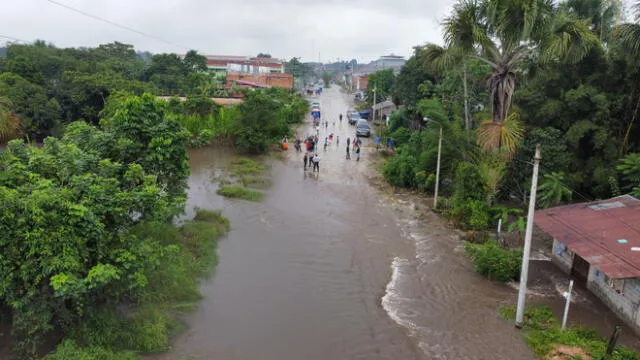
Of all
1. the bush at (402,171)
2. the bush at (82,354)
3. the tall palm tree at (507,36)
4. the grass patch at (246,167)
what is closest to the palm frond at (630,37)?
the tall palm tree at (507,36)

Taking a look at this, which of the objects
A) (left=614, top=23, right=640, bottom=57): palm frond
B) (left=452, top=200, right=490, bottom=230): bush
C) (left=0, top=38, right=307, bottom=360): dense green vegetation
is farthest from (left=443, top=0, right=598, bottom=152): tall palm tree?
(left=0, top=38, right=307, bottom=360): dense green vegetation

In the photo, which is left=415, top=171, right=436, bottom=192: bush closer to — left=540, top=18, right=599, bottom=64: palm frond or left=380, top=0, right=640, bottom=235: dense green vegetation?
left=380, top=0, right=640, bottom=235: dense green vegetation

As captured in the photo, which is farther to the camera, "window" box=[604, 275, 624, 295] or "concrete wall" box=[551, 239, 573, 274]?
"concrete wall" box=[551, 239, 573, 274]

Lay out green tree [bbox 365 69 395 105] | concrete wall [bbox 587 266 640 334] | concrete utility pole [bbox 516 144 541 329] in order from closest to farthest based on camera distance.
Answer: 1. concrete utility pole [bbox 516 144 541 329]
2. concrete wall [bbox 587 266 640 334]
3. green tree [bbox 365 69 395 105]

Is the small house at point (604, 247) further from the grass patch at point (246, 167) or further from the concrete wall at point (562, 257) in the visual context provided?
the grass patch at point (246, 167)

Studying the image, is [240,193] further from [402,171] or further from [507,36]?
[507,36]
